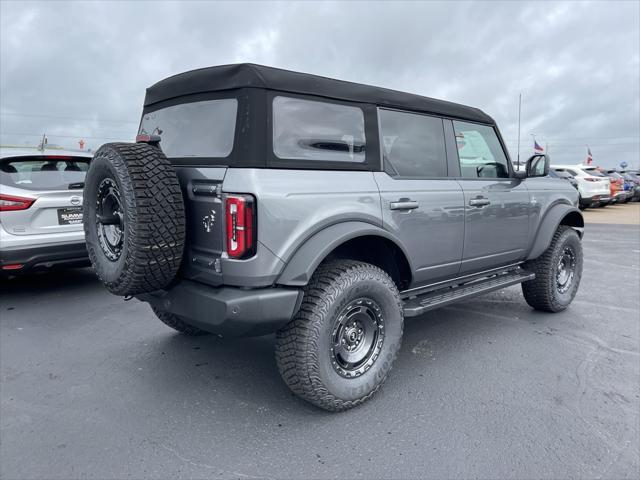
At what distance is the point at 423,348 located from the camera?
3.75 meters

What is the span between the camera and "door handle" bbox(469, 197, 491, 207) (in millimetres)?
3586

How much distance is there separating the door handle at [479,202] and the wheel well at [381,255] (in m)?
0.83

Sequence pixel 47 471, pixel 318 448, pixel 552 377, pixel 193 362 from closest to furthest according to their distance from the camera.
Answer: pixel 47 471 → pixel 318 448 → pixel 552 377 → pixel 193 362

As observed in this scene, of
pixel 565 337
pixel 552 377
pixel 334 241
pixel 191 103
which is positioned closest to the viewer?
pixel 334 241

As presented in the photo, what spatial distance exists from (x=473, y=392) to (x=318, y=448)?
1.17 m

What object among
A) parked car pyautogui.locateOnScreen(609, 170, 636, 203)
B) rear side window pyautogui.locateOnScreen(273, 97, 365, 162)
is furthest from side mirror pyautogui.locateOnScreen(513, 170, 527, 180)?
parked car pyautogui.locateOnScreen(609, 170, 636, 203)

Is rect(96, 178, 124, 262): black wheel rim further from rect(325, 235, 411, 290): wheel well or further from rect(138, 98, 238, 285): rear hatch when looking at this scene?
rect(325, 235, 411, 290): wheel well

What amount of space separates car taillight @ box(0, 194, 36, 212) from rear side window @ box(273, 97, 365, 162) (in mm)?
3400

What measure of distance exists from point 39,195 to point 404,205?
382 centimetres

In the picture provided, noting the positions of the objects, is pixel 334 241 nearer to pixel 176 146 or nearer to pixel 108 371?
pixel 176 146

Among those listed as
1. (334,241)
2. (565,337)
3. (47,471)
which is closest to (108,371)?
(47,471)

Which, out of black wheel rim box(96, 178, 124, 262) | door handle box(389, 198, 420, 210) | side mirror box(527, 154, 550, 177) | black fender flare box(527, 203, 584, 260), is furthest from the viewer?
black fender flare box(527, 203, 584, 260)

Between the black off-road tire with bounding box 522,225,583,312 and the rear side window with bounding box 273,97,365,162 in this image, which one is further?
the black off-road tire with bounding box 522,225,583,312

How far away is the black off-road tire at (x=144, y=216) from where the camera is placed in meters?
2.33
